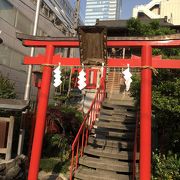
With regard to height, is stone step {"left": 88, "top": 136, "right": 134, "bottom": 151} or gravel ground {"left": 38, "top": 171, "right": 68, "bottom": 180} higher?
stone step {"left": 88, "top": 136, "right": 134, "bottom": 151}

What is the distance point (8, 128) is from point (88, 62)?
449 cm

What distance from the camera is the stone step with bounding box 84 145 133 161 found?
1005 cm

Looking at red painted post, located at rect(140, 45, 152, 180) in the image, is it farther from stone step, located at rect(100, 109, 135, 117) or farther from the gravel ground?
stone step, located at rect(100, 109, 135, 117)

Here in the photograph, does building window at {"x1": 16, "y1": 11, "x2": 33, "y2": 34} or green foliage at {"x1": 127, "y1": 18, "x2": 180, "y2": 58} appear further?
building window at {"x1": 16, "y1": 11, "x2": 33, "y2": 34}

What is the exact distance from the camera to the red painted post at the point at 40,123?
7.47m

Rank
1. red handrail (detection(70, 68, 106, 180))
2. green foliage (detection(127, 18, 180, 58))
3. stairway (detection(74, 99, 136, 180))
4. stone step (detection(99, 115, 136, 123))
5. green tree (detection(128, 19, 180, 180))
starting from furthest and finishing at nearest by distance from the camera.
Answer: green foliage (detection(127, 18, 180, 58)) < stone step (detection(99, 115, 136, 123)) < red handrail (detection(70, 68, 106, 180)) < stairway (detection(74, 99, 136, 180)) < green tree (detection(128, 19, 180, 180))

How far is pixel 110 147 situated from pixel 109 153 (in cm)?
70

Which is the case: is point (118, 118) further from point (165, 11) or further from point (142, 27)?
point (165, 11)

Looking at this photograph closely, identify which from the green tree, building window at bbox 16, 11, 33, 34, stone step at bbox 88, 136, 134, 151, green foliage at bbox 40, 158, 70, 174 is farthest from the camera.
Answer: building window at bbox 16, 11, 33, 34

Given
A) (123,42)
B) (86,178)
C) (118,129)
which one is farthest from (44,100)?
(118,129)

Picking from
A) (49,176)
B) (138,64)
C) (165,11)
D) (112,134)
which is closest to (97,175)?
(49,176)

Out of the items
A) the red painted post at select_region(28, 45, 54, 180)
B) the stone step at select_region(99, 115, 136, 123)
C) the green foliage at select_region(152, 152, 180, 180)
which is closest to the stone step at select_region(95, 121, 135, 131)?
the stone step at select_region(99, 115, 136, 123)

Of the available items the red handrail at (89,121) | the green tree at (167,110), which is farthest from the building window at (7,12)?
the green tree at (167,110)

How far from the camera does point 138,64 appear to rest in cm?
718
